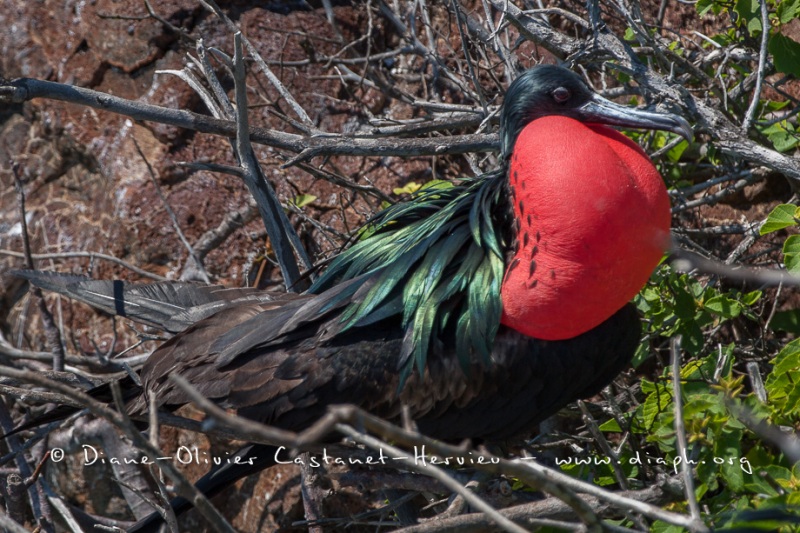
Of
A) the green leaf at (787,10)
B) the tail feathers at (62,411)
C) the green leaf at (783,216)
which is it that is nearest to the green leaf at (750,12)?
the green leaf at (787,10)

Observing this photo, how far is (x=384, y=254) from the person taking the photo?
235cm


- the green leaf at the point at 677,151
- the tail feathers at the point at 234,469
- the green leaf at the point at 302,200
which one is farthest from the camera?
the green leaf at the point at 302,200

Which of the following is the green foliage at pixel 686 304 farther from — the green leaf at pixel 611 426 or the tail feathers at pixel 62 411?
the tail feathers at pixel 62 411

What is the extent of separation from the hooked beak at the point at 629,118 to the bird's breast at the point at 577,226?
59mm

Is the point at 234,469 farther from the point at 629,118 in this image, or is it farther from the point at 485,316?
the point at 629,118

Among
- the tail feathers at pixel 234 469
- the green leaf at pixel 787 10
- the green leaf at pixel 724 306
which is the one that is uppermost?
the green leaf at pixel 787 10

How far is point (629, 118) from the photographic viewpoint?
2115mm

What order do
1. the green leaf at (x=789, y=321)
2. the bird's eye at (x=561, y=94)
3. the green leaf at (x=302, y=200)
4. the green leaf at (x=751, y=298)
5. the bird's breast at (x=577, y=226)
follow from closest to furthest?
the bird's breast at (x=577, y=226), the bird's eye at (x=561, y=94), the green leaf at (x=751, y=298), the green leaf at (x=789, y=321), the green leaf at (x=302, y=200)

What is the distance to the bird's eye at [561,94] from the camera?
217cm

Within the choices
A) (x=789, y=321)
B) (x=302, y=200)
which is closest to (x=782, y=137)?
(x=789, y=321)

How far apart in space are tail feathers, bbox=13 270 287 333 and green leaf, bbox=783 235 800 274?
1.25 m

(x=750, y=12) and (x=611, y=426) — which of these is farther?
(x=750, y=12)

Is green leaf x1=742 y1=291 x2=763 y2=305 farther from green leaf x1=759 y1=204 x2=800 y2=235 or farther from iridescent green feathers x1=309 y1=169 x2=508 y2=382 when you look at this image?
iridescent green feathers x1=309 y1=169 x2=508 y2=382

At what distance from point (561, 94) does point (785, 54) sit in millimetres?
661
